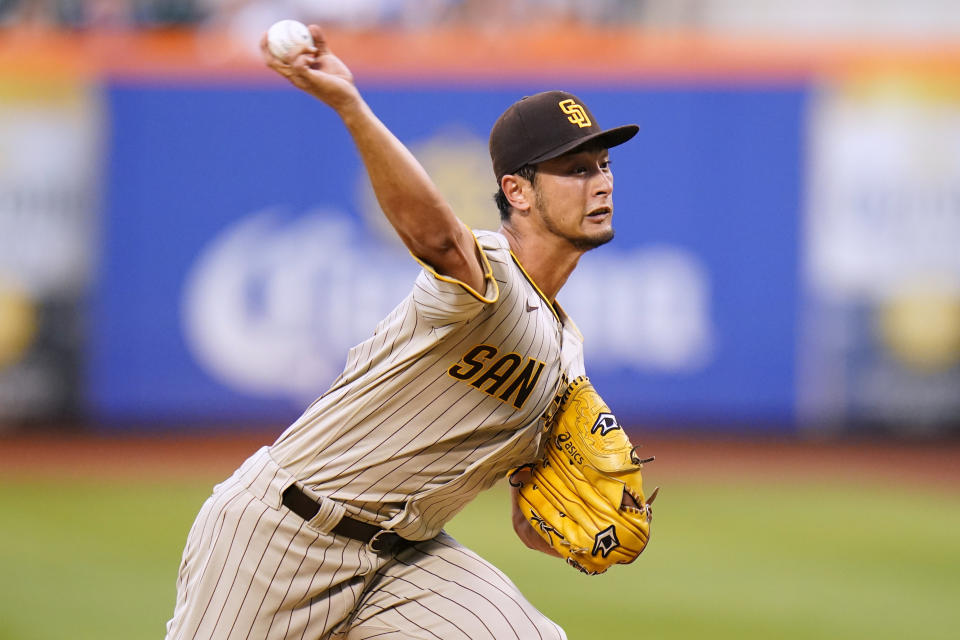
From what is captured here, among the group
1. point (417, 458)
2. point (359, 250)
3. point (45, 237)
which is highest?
point (417, 458)

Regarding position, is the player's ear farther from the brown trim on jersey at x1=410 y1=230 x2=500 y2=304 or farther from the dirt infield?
the dirt infield

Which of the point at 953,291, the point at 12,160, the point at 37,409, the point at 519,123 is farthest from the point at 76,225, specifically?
the point at 519,123

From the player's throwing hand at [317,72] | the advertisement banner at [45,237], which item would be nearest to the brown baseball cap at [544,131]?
the player's throwing hand at [317,72]

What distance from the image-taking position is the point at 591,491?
3.76 metres

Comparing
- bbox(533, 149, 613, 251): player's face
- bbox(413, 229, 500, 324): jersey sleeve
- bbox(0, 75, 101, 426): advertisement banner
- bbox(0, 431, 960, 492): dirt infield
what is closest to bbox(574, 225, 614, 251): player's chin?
bbox(533, 149, 613, 251): player's face

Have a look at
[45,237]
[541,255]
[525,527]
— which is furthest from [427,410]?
[45,237]

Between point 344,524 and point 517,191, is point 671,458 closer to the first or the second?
point 517,191

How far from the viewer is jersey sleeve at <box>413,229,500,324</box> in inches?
120

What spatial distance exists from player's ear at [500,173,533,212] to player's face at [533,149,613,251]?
0.03 metres

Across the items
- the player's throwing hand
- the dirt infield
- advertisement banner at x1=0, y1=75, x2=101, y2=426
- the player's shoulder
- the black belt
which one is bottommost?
the dirt infield

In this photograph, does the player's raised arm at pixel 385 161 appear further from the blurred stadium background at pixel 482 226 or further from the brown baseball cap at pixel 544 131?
the blurred stadium background at pixel 482 226

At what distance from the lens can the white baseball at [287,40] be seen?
2809mm

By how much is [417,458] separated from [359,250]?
27.8 ft

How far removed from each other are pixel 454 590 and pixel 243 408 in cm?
855
